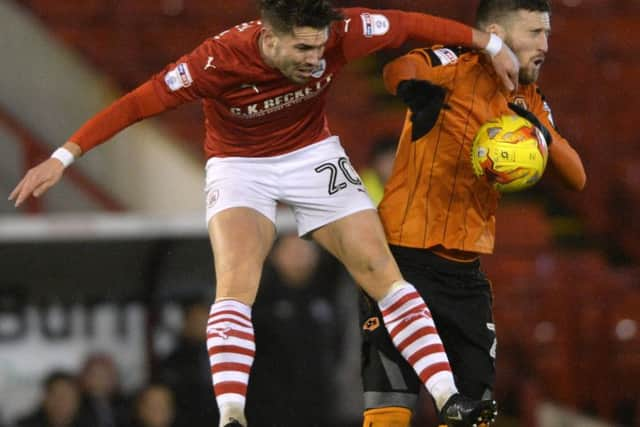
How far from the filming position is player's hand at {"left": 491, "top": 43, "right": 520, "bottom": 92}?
17.3ft

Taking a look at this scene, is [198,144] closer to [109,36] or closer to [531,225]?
[109,36]

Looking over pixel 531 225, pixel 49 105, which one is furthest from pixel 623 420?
pixel 49 105

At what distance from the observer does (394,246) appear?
5555 millimetres

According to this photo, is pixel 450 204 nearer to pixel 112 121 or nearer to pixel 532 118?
pixel 532 118

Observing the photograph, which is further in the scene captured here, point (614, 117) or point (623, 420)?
point (614, 117)

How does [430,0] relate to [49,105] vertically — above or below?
above

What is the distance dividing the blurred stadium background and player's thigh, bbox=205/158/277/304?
2475mm

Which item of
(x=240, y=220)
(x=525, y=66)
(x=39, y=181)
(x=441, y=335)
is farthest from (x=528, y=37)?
(x=39, y=181)

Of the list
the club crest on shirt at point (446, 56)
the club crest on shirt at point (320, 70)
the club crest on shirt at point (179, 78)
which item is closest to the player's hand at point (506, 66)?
the club crest on shirt at point (446, 56)

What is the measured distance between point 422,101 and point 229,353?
123 cm

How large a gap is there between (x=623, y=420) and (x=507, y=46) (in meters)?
4.17

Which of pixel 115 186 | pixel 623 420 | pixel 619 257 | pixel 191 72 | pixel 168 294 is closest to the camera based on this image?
pixel 191 72

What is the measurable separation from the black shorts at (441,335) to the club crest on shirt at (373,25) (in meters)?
0.86

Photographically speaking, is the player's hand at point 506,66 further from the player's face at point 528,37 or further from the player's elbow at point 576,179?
the player's elbow at point 576,179
